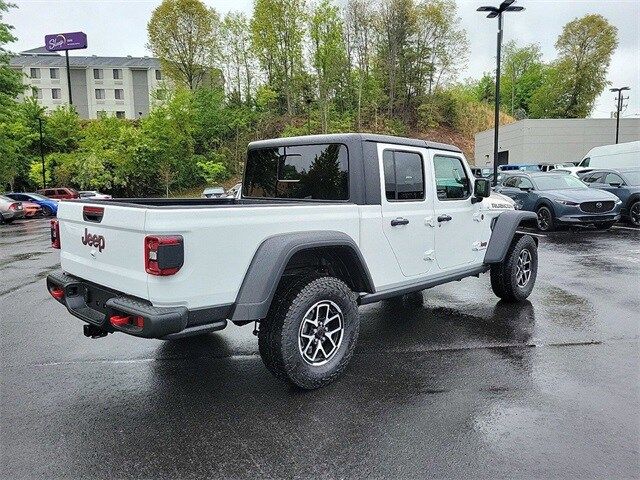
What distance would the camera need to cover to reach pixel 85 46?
2014 inches

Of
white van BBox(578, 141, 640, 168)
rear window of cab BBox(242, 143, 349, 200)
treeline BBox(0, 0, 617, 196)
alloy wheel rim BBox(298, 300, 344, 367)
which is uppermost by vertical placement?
treeline BBox(0, 0, 617, 196)

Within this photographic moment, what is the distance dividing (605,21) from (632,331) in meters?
49.1

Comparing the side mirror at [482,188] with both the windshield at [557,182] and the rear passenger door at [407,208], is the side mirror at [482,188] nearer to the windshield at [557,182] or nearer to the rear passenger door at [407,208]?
the rear passenger door at [407,208]

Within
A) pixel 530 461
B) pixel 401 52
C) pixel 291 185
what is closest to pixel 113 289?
pixel 291 185

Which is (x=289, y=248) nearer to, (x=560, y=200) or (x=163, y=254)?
(x=163, y=254)

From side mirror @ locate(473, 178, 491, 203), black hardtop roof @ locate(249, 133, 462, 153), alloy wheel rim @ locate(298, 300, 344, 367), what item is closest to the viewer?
alloy wheel rim @ locate(298, 300, 344, 367)

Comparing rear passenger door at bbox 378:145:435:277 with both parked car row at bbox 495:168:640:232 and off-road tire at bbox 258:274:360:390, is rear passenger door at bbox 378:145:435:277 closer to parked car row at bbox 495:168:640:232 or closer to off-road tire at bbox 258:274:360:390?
off-road tire at bbox 258:274:360:390

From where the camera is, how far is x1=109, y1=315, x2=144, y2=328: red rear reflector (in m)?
2.94

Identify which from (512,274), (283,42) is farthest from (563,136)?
(512,274)

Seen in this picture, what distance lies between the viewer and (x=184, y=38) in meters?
44.7

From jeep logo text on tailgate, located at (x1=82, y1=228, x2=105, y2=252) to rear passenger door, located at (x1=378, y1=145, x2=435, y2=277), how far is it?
2.20m

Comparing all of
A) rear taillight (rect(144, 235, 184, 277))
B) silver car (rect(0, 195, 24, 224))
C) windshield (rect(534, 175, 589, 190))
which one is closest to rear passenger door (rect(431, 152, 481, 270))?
rear taillight (rect(144, 235, 184, 277))

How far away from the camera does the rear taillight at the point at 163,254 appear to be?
2.86 metres

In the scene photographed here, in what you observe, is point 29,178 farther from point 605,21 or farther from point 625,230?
point 605,21
